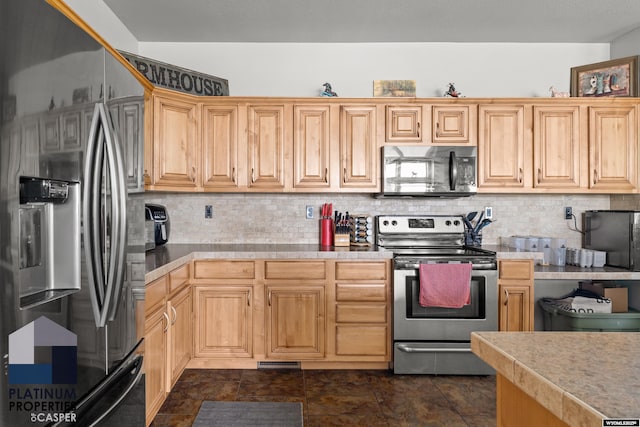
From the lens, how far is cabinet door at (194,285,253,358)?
10.5ft

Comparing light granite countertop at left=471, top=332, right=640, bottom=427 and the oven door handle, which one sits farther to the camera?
the oven door handle

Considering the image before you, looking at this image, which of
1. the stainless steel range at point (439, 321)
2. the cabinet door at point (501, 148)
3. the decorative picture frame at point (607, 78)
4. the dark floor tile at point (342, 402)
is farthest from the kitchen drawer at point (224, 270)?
the decorative picture frame at point (607, 78)

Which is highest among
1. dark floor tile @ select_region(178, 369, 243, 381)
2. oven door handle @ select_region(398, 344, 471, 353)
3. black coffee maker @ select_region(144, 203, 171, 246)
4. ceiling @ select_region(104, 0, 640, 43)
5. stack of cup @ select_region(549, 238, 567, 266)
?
ceiling @ select_region(104, 0, 640, 43)

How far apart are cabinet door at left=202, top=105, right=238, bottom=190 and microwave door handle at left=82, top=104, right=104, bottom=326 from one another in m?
2.05

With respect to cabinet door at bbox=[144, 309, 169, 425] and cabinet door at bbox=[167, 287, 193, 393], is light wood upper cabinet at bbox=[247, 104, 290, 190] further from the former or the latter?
cabinet door at bbox=[144, 309, 169, 425]

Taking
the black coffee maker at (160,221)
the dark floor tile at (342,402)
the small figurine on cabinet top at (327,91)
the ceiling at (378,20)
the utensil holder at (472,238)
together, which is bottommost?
the dark floor tile at (342,402)

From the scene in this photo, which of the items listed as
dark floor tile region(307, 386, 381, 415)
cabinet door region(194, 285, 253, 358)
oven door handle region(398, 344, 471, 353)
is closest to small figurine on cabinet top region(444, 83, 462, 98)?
oven door handle region(398, 344, 471, 353)

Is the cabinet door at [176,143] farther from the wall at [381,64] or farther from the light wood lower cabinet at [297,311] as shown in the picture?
the light wood lower cabinet at [297,311]

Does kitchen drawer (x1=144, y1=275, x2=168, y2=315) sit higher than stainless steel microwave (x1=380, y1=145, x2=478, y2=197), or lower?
lower

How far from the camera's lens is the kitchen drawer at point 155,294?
2115 millimetres

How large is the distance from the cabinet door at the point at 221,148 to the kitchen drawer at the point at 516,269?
7.29ft

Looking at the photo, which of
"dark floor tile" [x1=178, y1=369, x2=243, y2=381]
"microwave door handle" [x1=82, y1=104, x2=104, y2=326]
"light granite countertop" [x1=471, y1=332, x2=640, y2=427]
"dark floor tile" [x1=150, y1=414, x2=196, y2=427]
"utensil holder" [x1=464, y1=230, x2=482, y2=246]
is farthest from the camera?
"utensil holder" [x1=464, y1=230, x2=482, y2=246]

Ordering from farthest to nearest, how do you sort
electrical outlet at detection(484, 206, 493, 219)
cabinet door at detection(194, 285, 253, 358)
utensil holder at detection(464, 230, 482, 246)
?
1. electrical outlet at detection(484, 206, 493, 219)
2. utensil holder at detection(464, 230, 482, 246)
3. cabinet door at detection(194, 285, 253, 358)

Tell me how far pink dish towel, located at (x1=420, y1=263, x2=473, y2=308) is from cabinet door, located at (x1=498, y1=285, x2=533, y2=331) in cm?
34
